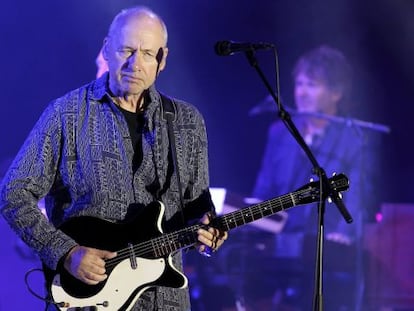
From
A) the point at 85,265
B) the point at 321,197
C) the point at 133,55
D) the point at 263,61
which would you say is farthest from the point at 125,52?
the point at 263,61

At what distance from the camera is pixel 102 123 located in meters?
3.11

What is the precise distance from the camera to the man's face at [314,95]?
20.2 feet

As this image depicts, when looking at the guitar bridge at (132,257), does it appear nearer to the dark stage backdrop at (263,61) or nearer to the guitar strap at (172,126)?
the guitar strap at (172,126)

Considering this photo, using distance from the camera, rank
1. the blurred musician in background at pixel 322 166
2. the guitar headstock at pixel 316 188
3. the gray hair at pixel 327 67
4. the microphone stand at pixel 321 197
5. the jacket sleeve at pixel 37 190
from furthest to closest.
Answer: the gray hair at pixel 327 67 → the blurred musician in background at pixel 322 166 → the guitar headstock at pixel 316 188 → the jacket sleeve at pixel 37 190 → the microphone stand at pixel 321 197

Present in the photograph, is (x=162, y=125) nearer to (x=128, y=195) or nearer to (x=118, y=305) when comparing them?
(x=128, y=195)

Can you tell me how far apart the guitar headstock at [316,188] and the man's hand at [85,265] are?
0.85 m

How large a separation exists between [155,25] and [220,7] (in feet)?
Result: 10.6

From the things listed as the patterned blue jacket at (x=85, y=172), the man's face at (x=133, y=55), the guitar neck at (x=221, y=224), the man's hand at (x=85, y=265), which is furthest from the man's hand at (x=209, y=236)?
the man's face at (x=133, y=55)

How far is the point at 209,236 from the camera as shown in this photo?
3.04 m

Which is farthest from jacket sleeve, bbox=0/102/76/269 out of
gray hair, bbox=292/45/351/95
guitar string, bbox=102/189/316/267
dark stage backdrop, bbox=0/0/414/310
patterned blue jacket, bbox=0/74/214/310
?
gray hair, bbox=292/45/351/95

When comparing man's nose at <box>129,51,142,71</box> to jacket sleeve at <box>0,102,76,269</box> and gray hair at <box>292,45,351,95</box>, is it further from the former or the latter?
gray hair at <box>292,45,351,95</box>

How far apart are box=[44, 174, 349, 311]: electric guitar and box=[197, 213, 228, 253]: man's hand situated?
65 mm

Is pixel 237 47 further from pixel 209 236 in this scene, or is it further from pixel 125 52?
pixel 209 236

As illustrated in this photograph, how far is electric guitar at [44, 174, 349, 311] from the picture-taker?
9.50 feet
